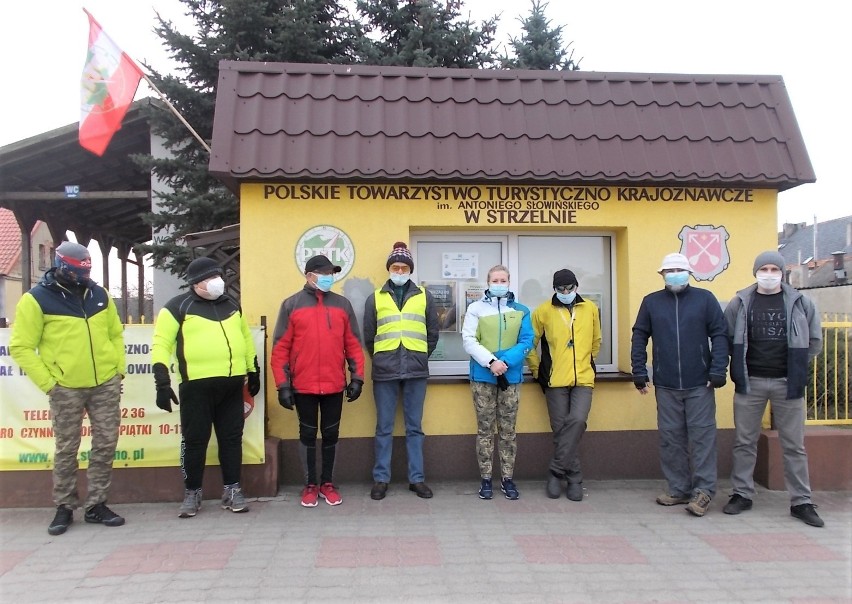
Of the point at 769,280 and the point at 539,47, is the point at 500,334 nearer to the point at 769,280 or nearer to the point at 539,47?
the point at 769,280

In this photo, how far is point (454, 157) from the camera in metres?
5.61

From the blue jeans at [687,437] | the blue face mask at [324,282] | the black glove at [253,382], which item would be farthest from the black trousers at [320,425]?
the blue jeans at [687,437]

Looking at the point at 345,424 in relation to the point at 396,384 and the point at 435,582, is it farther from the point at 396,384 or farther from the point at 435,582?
the point at 435,582

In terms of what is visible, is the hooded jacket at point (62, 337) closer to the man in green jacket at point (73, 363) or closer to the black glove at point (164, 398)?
the man in green jacket at point (73, 363)

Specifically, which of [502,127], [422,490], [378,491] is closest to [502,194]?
[502,127]

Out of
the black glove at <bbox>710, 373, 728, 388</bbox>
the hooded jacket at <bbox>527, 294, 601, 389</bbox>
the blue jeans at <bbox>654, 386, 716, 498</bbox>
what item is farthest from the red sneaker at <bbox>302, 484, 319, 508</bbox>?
the black glove at <bbox>710, 373, 728, 388</bbox>

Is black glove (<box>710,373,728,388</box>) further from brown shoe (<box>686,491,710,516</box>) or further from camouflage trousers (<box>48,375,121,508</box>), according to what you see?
camouflage trousers (<box>48,375,121,508</box>)

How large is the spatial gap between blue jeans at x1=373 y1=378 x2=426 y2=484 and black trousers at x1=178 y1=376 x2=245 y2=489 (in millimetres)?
1121

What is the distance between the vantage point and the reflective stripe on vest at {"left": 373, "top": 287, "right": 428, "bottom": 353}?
5.24 m

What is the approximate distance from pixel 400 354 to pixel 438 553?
5.44 feet

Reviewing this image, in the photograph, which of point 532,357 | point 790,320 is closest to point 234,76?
point 532,357

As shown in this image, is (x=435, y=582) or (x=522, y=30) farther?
(x=522, y=30)

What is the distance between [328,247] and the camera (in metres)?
5.67

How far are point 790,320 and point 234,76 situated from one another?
518cm
